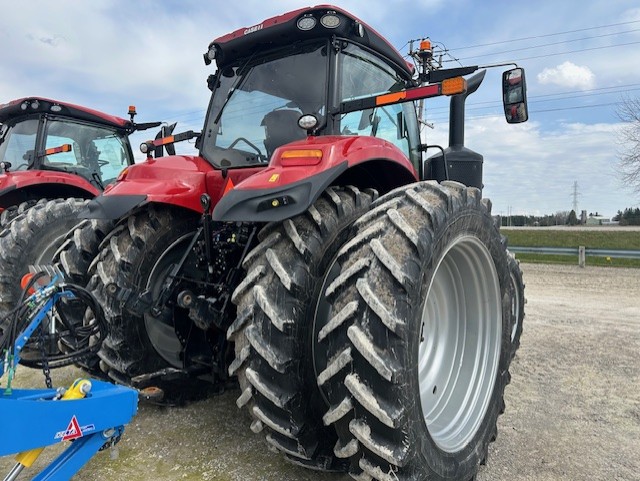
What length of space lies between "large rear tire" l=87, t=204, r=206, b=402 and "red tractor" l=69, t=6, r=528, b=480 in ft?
0.03

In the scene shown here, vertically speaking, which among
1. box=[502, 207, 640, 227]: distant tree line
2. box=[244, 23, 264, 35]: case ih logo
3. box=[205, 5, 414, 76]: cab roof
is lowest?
box=[502, 207, 640, 227]: distant tree line

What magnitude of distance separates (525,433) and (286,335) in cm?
197

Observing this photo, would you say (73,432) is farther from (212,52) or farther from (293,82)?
(212,52)

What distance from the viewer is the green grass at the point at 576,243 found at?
11991 mm

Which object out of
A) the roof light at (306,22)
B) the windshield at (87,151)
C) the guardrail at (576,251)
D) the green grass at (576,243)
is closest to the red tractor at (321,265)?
the roof light at (306,22)

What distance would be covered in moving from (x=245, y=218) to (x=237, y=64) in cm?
174

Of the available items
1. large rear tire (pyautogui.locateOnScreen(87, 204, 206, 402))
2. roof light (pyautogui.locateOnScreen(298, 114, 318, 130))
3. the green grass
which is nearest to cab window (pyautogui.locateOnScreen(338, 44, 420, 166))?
roof light (pyautogui.locateOnScreen(298, 114, 318, 130))

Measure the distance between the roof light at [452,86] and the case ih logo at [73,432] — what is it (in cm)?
225

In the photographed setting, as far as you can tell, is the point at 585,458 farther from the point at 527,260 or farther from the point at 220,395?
the point at 527,260

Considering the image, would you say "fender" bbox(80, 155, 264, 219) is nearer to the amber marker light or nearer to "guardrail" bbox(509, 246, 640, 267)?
the amber marker light

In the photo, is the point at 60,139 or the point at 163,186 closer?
the point at 163,186

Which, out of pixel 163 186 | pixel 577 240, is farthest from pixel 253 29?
pixel 577 240

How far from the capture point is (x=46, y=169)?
577 centimetres

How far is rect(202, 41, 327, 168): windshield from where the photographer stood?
2980mm
